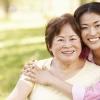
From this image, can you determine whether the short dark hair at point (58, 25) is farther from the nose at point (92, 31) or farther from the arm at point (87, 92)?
the arm at point (87, 92)

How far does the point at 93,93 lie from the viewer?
12.6 feet

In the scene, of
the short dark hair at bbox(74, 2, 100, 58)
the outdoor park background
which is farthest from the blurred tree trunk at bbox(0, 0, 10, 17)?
the short dark hair at bbox(74, 2, 100, 58)

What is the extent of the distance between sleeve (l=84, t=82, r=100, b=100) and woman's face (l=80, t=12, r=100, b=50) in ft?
1.28

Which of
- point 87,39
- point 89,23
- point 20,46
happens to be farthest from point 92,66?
point 20,46

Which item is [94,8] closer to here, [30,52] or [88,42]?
[88,42]

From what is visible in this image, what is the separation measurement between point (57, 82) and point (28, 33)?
37.4ft

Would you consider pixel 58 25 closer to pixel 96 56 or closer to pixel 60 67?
pixel 60 67

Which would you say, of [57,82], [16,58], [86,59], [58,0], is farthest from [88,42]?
[58,0]

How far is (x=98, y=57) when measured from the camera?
4387mm

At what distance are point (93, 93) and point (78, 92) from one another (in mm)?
114

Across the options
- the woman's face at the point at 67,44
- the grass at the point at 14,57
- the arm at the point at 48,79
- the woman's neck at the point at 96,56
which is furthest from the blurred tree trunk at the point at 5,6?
the woman's face at the point at 67,44

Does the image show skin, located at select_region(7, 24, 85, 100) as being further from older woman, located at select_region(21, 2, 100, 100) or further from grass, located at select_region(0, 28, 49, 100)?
grass, located at select_region(0, 28, 49, 100)

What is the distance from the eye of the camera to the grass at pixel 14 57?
793 centimetres

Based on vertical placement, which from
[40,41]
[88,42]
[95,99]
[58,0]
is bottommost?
[58,0]
